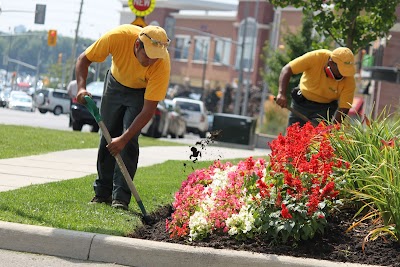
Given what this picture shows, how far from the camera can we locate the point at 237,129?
31.2 m

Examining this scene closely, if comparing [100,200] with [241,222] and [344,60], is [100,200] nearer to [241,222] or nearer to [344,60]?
[241,222]

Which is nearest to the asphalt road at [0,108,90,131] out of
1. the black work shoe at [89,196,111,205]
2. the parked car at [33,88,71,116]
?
the black work shoe at [89,196,111,205]

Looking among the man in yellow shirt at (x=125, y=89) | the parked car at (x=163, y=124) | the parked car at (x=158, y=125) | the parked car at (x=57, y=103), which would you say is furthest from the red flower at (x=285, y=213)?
the parked car at (x=57, y=103)

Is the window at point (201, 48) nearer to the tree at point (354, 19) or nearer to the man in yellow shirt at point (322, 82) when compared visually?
the tree at point (354, 19)

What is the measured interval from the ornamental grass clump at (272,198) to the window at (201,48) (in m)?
88.8

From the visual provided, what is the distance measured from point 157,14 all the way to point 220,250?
97.5 meters

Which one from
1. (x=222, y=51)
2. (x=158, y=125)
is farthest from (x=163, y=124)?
(x=222, y=51)

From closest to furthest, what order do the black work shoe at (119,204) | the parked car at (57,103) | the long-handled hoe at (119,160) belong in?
the long-handled hoe at (119,160), the black work shoe at (119,204), the parked car at (57,103)

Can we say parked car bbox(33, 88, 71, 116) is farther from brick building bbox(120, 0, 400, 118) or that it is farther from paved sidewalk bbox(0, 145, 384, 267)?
paved sidewalk bbox(0, 145, 384, 267)

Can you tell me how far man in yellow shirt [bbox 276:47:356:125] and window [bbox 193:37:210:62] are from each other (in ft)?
278

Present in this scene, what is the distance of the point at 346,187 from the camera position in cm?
862

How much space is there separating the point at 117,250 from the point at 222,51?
90328 millimetres

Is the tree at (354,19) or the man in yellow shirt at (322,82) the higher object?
the tree at (354,19)

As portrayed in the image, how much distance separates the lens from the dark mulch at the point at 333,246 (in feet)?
25.3
